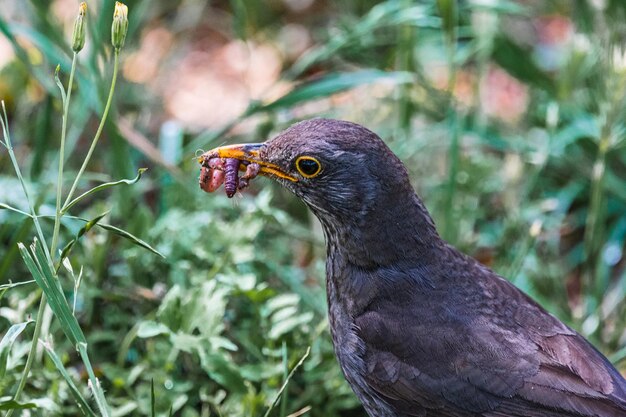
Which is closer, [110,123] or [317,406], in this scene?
[317,406]

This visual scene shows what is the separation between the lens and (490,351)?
3.67 metres

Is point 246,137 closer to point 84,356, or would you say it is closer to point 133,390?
point 133,390

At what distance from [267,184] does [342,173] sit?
1.42 meters

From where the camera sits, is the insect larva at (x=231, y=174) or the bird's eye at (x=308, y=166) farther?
the insect larva at (x=231, y=174)

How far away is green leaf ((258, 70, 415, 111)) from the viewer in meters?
4.82

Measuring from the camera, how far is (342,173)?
12.2 feet

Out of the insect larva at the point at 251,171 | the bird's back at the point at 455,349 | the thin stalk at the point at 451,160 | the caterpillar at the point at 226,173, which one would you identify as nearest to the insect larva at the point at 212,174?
the caterpillar at the point at 226,173

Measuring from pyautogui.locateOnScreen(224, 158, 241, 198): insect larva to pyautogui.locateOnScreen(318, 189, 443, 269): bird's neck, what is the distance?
1.18 feet

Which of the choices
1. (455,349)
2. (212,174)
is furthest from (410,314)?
(212,174)

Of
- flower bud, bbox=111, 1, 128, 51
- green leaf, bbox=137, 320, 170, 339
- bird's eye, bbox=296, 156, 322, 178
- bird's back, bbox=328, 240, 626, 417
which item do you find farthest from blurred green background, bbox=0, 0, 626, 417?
flower bud, bbox=111, 1, 128, 51

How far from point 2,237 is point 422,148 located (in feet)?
7.47

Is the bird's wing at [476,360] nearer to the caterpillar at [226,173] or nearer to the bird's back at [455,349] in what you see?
the bird's back at [455,349]

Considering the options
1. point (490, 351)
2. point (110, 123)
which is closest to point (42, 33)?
point (110, 123)

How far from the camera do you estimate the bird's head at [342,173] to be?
3.70 meters
